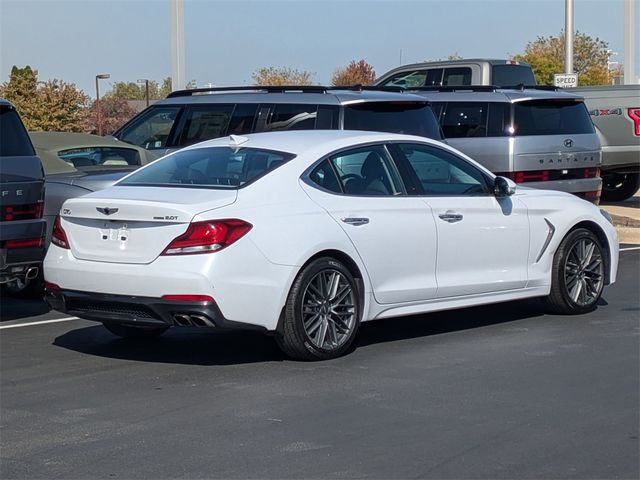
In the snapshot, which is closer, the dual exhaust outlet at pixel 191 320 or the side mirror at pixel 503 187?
the dual exhaust outlet at pixel 191 320

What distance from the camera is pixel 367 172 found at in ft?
29.3

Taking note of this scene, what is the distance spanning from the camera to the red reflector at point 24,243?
956cm

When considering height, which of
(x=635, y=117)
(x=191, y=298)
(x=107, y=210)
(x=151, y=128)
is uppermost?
(x=635, y=117)

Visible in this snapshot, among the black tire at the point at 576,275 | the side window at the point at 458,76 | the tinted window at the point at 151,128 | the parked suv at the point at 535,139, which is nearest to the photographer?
the black tire at the point at 576,275

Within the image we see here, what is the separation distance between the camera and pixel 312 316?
8.18 m

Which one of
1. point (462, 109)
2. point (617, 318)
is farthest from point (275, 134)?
point (462, 109)

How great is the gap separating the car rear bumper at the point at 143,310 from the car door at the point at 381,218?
1112mm

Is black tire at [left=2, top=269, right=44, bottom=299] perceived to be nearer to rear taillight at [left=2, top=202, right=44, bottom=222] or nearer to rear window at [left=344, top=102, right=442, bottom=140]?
rear taillight at [left=2, top=202, right=44, bottom=222]

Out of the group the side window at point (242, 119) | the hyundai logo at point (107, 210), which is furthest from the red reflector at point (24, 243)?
the side window at point (242, 119)

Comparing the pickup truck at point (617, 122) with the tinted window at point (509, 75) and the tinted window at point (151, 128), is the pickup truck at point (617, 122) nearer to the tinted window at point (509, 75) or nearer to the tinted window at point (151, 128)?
the tinted window at point (509, 75)

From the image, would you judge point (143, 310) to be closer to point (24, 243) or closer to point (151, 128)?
point (24, 243)

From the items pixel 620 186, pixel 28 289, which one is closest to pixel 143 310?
pixel 28 289

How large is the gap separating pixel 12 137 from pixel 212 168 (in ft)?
7.29

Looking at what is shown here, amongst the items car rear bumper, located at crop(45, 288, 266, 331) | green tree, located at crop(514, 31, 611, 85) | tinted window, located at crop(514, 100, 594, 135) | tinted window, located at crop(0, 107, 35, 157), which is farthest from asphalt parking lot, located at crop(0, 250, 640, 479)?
green tree, located at crop(514, 31, 611, 85)
